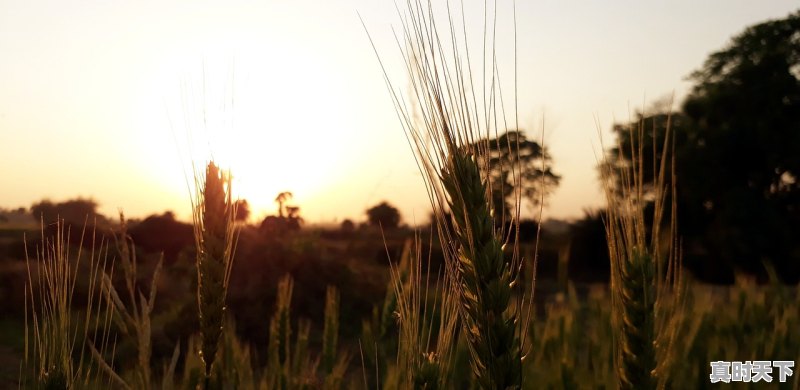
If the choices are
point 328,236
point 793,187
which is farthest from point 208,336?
point 793,187

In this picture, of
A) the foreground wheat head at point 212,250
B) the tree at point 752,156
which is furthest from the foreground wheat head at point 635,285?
the tree at point 752,156

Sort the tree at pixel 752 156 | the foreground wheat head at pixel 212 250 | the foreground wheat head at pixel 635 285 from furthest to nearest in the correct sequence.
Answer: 1. the tree at pixel 752 156
2. the foreground wheat head at pixel 212 250
3. the foreground wheat head at pixel 635 285

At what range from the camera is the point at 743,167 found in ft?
76.1

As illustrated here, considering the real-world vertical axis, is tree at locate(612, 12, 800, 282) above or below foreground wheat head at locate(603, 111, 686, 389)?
above

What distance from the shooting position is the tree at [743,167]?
2148 centimetres

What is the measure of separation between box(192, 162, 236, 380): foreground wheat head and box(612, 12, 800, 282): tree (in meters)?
20.6

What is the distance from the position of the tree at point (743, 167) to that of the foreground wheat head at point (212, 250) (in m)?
20.6

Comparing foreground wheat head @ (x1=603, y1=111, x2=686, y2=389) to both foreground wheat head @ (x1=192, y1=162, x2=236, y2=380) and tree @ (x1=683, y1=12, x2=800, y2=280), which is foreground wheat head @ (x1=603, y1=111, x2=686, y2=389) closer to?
foreground wheat head @ (x1=192, y1=162, x2=236, y2=380)

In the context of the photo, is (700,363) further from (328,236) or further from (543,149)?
(328,236)

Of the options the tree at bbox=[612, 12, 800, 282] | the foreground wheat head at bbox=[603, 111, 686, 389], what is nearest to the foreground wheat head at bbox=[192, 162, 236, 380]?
the foreground wheat head at bbox=[603, 111, 686, 389]

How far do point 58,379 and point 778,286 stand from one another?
771 centimetres

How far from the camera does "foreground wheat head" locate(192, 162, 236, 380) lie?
246 cm

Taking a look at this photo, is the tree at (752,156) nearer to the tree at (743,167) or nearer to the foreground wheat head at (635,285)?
the tree at (743,167)

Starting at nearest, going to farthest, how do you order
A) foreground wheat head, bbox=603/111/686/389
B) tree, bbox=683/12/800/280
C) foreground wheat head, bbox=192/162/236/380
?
1. foreground wheat head, bbox=603/111/686/389
2. foreground wheat head, bbox=192/162/236/380
3. tree, bbox=683/12/800/280
